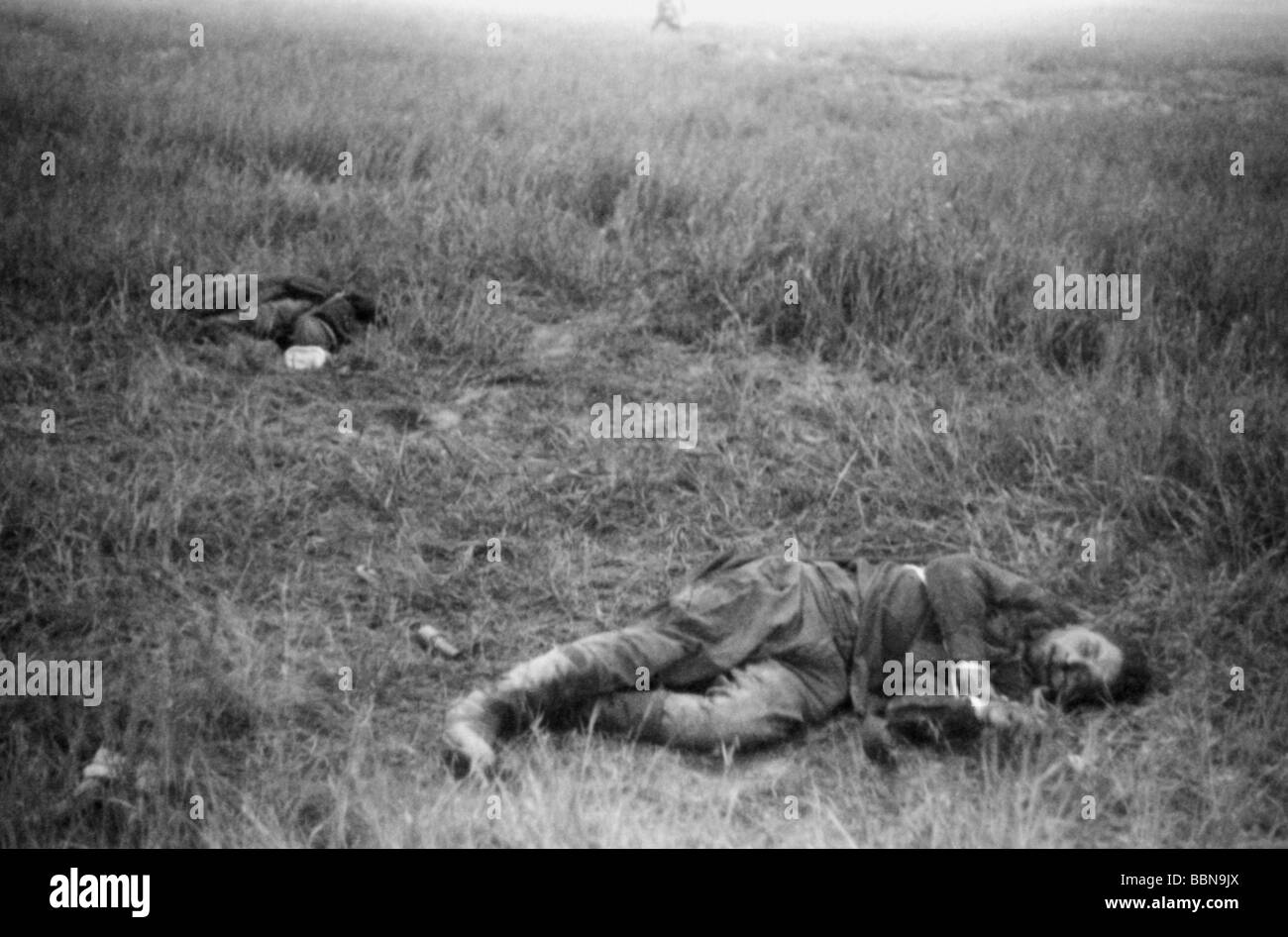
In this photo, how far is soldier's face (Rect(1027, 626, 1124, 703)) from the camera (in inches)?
107

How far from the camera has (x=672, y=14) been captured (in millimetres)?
10703

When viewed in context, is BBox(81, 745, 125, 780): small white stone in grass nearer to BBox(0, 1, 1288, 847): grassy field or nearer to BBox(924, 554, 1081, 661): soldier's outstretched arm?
BBox(0, 1, 1288, 847): grassy field

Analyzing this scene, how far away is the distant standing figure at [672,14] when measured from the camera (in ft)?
35.0

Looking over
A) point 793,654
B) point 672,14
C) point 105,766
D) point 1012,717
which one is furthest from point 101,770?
point 672,14

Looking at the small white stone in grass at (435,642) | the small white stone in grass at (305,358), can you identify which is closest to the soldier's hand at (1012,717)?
the small white stone in grass at (435,642)

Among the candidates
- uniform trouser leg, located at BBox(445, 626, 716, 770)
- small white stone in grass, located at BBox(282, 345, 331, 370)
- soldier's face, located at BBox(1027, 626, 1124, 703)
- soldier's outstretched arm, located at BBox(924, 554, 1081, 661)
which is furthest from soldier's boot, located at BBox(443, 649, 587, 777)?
small white stone in grass, located at BBox(282, 345, 331, 370)

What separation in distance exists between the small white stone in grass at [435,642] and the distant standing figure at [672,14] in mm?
8907

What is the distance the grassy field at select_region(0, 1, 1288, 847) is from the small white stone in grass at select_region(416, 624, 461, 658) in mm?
37

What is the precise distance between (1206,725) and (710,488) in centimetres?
157

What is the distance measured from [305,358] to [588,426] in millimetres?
1113

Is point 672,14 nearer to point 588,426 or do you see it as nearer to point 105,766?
point 588,426

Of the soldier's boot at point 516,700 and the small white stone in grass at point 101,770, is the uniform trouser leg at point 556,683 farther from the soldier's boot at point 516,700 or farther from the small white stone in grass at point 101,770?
the small white stone in grass at point 101,770

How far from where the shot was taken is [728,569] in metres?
2.93
